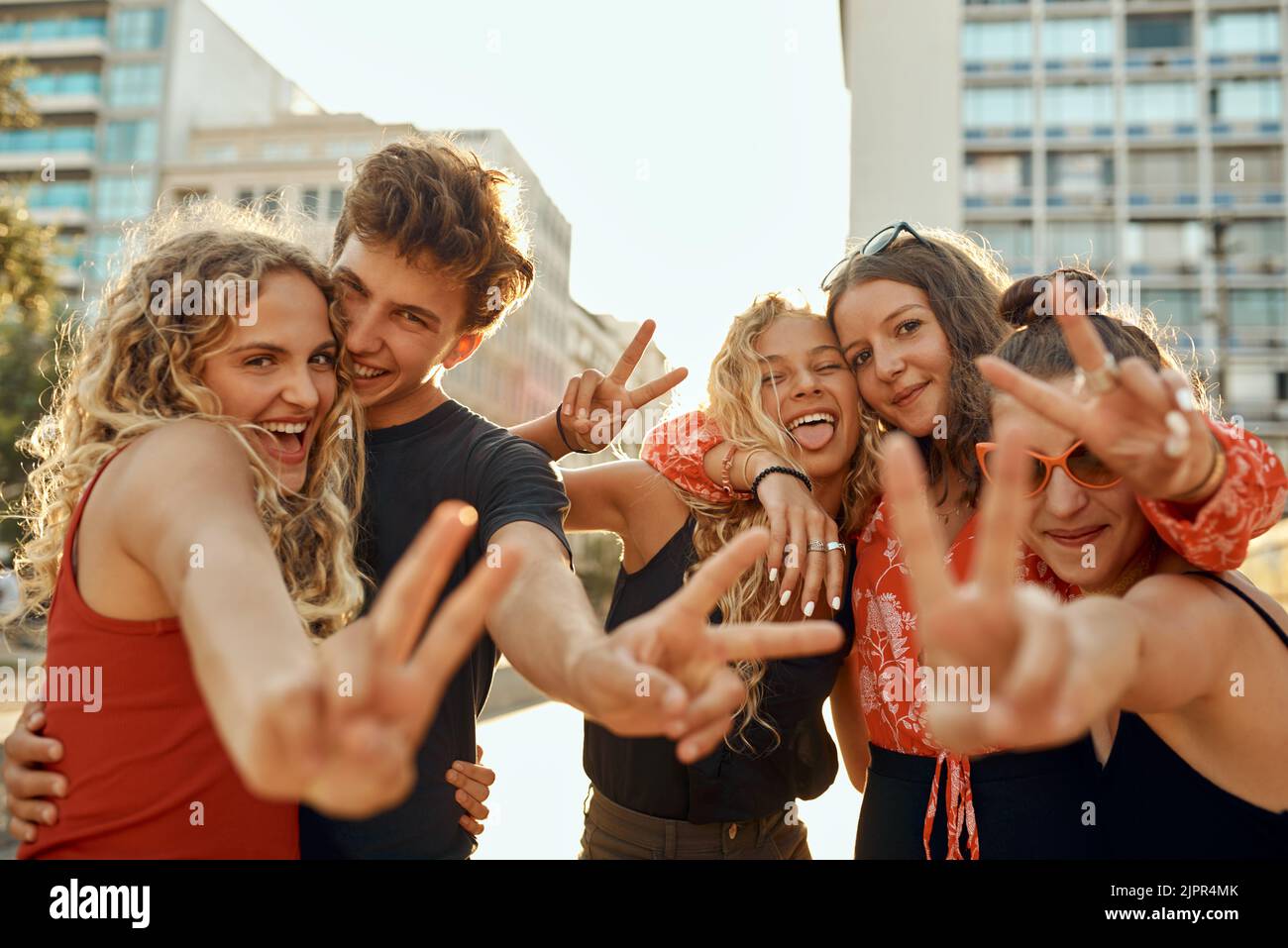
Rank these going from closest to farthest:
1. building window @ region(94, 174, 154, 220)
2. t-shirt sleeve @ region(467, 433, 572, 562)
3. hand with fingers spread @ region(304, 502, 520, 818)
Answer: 1. hand with fingers spread @ region(304, 502, 520, 818)
2. t-shirt sleeve @ region(467, 433, 572, 562)
3. building window @ region(94, 174, 154, 220)

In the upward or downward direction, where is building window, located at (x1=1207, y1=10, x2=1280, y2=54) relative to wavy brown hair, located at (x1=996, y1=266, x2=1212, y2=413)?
upward

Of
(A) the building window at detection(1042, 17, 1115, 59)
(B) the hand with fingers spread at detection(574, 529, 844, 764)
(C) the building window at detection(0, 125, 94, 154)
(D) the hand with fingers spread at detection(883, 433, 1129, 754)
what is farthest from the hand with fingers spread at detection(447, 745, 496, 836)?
(C) the building window at detection(0, 125, 94, 154)

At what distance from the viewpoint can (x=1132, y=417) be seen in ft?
5.31

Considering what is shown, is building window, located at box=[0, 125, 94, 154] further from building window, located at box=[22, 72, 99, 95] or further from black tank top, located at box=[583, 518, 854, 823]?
black tank top, located at box=[583, 518, 854, 823]

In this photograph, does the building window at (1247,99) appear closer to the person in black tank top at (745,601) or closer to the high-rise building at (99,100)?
the person in black tank top at (745,601)

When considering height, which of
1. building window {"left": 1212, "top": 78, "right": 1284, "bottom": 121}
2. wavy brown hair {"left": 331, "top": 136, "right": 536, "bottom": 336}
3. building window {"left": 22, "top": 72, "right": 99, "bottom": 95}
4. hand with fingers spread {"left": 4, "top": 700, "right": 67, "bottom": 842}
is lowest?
hand with fingers spread {"left": 4, "top": 700, "right": 67, "bottom": 842}

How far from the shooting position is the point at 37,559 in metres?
2.11

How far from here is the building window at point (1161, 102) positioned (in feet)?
133

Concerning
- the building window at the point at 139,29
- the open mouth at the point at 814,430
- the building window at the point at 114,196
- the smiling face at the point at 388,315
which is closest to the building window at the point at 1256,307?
the open mouth at the point at 814,430

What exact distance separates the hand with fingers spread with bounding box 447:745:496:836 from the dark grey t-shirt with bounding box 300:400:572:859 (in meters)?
0.02

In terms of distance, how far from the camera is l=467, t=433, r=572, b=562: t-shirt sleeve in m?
2.14

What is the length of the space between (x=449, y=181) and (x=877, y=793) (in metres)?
1.84

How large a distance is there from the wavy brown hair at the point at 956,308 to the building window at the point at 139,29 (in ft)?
193
